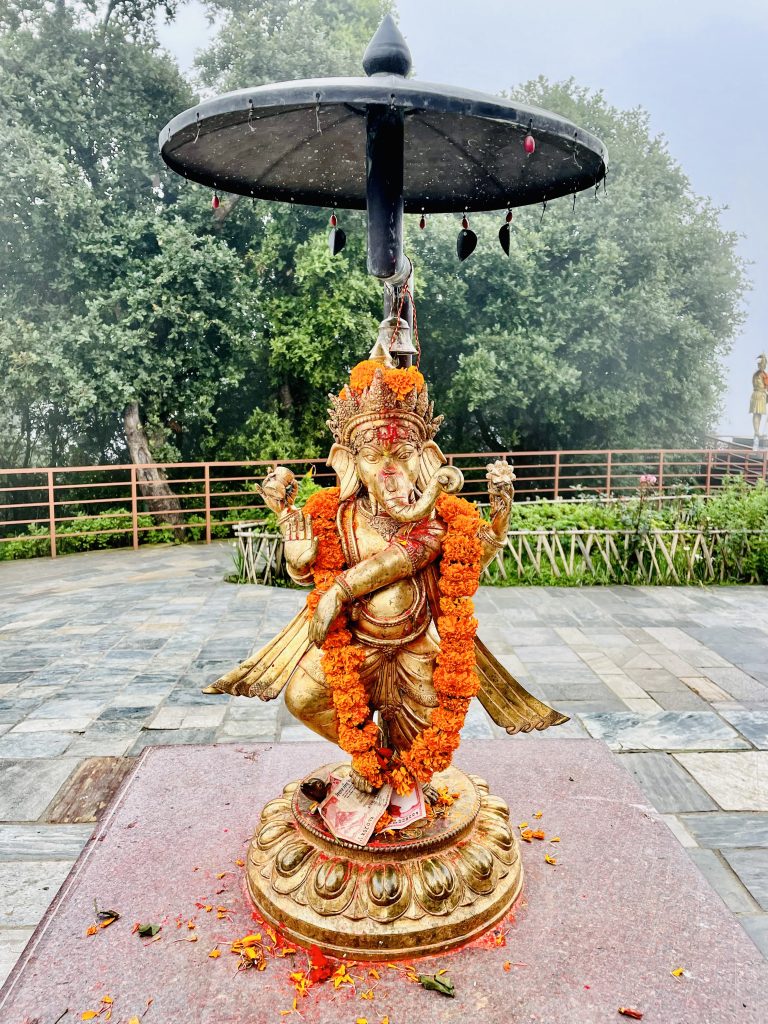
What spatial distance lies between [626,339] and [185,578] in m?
10.6

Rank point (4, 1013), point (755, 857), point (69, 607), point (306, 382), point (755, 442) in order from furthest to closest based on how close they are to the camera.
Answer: point (755, 442), point (306, 382), point (69, 607), point (755, 857), point (4, 1013)

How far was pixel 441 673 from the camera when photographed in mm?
2852

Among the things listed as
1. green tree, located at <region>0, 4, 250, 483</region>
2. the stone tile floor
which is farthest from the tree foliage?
the stone tile floor

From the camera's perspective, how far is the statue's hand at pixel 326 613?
9.11 feet

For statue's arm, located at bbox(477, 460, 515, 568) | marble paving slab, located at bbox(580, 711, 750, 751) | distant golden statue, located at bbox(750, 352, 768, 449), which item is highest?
distant golden statue, located at bbox(750, 352, 768, 449)

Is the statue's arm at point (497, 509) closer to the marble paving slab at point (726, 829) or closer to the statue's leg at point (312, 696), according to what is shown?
the statue's leg at point (312, 696)

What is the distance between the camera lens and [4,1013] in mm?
2279

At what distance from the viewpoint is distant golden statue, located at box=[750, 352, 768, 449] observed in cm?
1656

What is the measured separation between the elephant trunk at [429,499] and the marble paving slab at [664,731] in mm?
2301

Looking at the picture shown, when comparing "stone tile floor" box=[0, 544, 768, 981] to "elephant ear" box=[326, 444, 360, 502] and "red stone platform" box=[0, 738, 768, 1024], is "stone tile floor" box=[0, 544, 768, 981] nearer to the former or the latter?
"red stone platform" box=[0, 738, 768, 1024]

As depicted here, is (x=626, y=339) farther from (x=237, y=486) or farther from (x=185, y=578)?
(x=185, y=578)

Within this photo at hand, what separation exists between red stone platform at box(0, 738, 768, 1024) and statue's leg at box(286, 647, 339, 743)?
2.24 feet

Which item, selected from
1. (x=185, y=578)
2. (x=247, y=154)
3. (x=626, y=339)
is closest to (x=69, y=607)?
(x=185, y=578)

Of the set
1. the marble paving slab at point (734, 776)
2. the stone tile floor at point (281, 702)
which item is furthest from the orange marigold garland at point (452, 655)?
the marble paving slab at point (734, 776)
